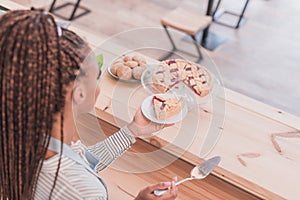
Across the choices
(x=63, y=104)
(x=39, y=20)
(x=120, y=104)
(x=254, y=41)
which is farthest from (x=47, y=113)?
(x=254, y=41)

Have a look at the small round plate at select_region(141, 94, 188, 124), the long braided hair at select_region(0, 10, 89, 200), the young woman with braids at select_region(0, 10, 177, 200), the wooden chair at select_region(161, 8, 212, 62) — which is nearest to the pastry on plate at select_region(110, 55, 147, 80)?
the small round plate at select_region(141, 94, 188, 124)

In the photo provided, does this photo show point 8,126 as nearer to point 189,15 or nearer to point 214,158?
point 214,158

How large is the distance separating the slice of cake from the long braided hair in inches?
16.0

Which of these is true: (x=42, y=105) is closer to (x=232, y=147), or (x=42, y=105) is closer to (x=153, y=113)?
(x=153, y=113)

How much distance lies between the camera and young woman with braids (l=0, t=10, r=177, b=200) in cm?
67

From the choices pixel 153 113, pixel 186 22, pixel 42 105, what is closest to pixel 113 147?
pixel 153 113

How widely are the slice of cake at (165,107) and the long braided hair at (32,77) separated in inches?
16.0

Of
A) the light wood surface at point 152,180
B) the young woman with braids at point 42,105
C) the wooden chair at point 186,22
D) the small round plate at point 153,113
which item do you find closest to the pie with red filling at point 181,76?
the small round plate at point 153,113

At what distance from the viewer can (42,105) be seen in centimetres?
72

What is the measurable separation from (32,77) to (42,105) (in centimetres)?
6

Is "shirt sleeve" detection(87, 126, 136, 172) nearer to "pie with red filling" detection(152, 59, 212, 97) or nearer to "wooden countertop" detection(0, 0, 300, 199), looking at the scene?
"wooden countertop" detection(0, 0, 300, 199)

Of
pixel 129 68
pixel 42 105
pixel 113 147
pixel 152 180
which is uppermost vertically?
pixel 42 105

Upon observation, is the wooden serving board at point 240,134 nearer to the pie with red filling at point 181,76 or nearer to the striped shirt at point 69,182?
the pie with red filling at point 181,76

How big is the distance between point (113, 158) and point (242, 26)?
89.2 inches
